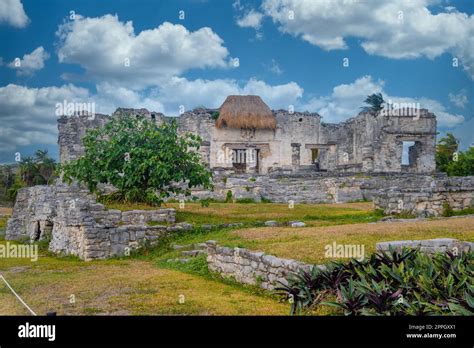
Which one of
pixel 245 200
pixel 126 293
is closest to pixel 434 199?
pixel 245 200

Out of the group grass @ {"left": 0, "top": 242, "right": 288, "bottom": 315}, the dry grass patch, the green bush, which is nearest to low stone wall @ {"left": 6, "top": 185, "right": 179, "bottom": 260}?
grass @ {"left": 0, "top": 242, "right": 288, "bottom": 315}

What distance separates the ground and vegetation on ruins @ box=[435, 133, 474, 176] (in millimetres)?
18366

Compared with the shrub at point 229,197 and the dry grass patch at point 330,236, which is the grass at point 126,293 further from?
the shrub at point 229,197

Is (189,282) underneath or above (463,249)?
underneath

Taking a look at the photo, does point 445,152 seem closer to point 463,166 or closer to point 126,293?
point 463,166

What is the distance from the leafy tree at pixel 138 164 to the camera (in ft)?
52.9

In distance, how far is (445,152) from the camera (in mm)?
40312

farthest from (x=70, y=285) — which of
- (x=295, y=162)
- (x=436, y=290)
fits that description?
(x=295, y=162)

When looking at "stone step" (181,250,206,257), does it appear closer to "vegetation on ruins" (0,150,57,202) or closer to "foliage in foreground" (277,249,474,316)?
"foliage in foreground" (277,249,474,316)

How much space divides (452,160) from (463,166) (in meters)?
5.01

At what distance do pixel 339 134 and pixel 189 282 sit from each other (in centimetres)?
3103

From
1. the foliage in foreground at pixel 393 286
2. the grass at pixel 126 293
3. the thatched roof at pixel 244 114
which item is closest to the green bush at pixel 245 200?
the grass at pixel 126 293
